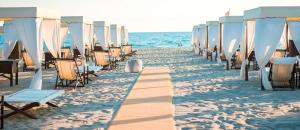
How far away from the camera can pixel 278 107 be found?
7.46 meters

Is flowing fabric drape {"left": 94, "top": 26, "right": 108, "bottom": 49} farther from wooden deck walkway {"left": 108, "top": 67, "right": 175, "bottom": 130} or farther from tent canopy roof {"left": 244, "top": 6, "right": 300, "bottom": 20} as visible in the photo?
tent canopy roof {"left": 244, "top": 6, "right": 300, "bottom": 20}

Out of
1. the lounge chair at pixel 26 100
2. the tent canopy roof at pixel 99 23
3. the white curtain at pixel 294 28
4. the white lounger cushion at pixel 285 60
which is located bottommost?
the lounge chair at pixel 26 100

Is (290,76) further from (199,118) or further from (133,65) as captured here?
(133,65)

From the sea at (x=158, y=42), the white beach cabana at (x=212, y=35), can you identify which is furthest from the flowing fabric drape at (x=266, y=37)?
the sea at (x=158, y=42)

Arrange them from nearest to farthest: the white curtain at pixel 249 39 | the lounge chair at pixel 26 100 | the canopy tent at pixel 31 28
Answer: the lounge chair at pixel 26 100, the canopy tent at pixel 31 28, the white curtain at pixel 249 39

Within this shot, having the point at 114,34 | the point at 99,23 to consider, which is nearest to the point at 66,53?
the point at 99,23

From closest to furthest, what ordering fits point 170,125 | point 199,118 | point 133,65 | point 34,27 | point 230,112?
1. point 170,125
2. point 199,118
3. point 230,112
4. point 34,27
5. point 133,65

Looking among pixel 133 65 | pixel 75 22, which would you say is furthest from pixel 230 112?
pixel 75 22

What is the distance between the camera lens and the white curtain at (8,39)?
1689 centimetres

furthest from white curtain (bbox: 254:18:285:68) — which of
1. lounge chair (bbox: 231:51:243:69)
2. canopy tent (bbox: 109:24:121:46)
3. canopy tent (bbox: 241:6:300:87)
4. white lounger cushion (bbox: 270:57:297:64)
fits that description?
canopy tent (bbox: 109:24:121:46)

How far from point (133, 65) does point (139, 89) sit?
4.60 m

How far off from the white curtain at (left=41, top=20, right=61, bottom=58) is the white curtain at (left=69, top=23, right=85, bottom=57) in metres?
4.60

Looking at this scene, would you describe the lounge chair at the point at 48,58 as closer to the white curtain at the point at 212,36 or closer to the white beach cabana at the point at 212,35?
the white beach cabana at the point at 212,35

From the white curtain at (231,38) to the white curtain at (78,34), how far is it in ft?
18.6
